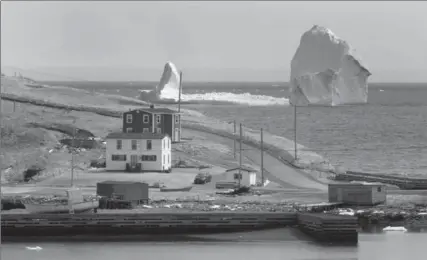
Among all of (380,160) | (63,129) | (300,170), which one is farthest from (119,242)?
(380,160)

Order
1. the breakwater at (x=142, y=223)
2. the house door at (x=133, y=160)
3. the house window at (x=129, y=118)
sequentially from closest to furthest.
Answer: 1. the breakwater at (x=142, y=223)
2. the house door at (x=133, y=160)
3. the house window at (x=129, y=118)

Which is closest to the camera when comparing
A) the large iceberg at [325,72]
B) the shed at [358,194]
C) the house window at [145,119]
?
the shed at [358,194]

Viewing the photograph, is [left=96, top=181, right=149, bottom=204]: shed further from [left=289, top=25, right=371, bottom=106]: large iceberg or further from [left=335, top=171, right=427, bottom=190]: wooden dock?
[left=289, top=25, right=371, bottom=106]: large iceberg

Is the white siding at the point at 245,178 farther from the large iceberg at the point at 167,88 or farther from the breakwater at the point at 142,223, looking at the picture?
the large iceberg at the point at 167,88

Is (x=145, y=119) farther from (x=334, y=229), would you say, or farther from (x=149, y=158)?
(x=334, y=229)

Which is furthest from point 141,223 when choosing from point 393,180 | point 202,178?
point 393,180

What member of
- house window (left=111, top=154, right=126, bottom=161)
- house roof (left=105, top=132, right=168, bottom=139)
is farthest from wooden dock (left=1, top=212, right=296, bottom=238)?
house roof (left=105, top=132, right=168, bottom=139)

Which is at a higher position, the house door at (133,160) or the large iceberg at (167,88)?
the large iceberg at (167,88)

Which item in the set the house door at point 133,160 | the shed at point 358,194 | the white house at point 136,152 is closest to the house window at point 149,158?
the white house at point 136,152
